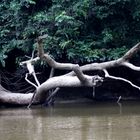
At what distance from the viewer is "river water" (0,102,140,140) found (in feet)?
29.8

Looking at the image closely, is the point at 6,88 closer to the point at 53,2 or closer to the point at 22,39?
the point at 22,39

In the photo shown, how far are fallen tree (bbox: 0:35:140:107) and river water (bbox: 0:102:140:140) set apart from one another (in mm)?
376

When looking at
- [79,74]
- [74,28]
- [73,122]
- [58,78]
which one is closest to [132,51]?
[79,74]

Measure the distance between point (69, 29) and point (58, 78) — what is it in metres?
1.92

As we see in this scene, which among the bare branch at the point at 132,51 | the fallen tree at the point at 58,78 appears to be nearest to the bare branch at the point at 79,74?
the fallen tree at the point at 58,78

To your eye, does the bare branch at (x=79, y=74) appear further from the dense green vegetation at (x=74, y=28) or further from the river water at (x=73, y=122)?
the dense green vegetation at (x=74, y=28)

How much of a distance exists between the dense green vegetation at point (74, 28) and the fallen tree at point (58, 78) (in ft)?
3.24

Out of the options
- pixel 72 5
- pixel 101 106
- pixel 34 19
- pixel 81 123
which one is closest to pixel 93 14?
pixel 72 5

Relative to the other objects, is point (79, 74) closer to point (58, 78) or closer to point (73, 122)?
point (58, 78)

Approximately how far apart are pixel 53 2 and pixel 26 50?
5.16ft

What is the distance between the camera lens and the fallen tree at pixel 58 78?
11.8 meters

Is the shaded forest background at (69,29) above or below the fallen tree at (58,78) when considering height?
above

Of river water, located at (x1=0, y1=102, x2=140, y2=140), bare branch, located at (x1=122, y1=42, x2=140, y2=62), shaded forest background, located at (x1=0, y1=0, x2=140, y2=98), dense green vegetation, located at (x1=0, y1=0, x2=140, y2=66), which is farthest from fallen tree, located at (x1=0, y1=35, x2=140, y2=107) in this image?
dense green vegetation, located at (x1=0, y1=0, x2=140, y2=66)

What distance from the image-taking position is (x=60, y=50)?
47.0 ft
